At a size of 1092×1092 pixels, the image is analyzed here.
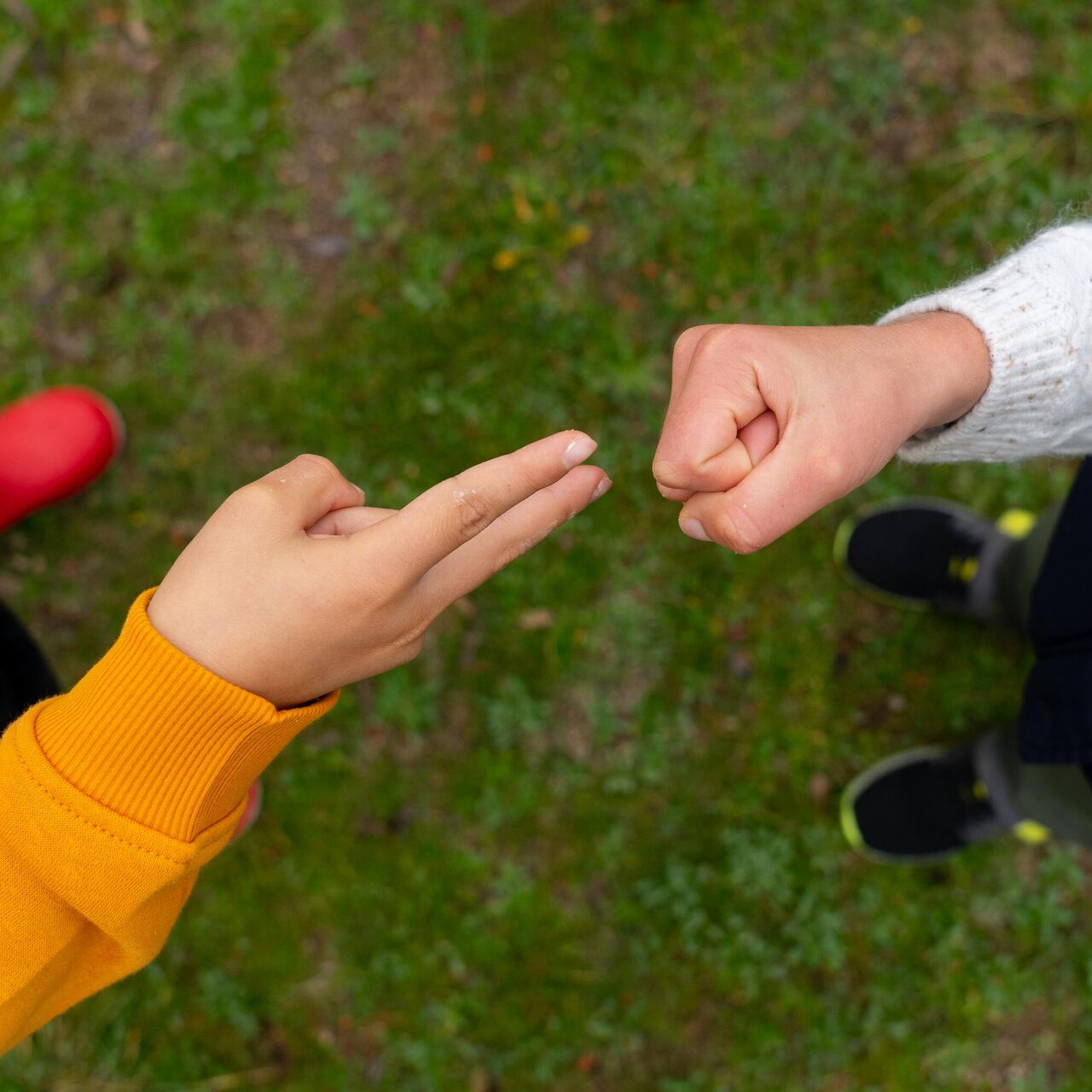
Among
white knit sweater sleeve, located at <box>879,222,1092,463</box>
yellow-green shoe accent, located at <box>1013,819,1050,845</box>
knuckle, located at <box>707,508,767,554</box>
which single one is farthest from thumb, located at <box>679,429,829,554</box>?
yellow-green shoe accent, located at <box>1013,819,1050,845</box>

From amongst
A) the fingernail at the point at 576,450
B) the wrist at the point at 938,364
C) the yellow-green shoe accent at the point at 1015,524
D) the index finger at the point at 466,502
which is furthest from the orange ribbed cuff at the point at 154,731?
the yellow-green shoe accent at the point at 1015,524

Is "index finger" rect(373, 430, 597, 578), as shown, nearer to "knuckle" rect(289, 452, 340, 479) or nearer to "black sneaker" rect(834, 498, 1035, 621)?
"knuckle" rect(289, 452, 340, 479)

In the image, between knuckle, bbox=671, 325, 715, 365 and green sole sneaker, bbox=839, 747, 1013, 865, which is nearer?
knuckle, bbox=671, 325, 715, 365

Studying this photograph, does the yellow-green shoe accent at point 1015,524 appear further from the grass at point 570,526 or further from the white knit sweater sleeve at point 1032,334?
the white knit sweater sleeve at point 1032,334

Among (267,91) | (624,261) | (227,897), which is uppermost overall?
(267,91)

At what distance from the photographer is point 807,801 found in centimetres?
329

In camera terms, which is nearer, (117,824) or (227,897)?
(117,824)

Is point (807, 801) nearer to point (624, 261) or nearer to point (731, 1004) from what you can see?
point (731, 1004)

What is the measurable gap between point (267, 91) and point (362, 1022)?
3.79 metres

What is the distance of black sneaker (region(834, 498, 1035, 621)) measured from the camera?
10.5 ft

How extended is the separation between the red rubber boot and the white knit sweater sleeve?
9.57 feet

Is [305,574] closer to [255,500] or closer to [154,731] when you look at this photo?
[255,500]

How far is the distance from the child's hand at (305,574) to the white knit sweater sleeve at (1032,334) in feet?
2.88

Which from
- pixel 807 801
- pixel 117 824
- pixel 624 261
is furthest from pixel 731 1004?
pixel 624 261
